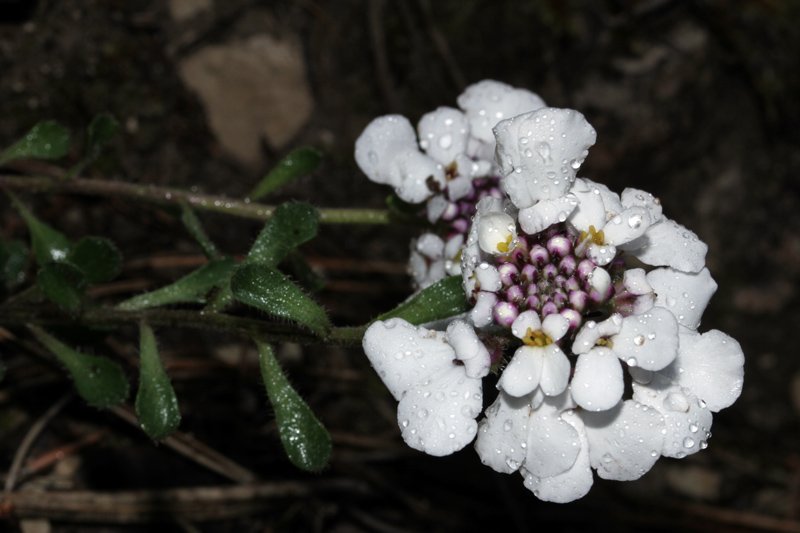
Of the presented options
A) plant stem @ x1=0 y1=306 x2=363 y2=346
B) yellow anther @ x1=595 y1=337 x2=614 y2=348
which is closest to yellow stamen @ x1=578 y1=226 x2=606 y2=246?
yellow anther @ x1=595 y1=337 x2=614 y2=348

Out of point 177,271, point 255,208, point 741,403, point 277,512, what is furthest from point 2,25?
point 741,403

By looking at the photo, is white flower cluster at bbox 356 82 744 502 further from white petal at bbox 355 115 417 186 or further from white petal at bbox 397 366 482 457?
white petal at bbox 355 115 417 186

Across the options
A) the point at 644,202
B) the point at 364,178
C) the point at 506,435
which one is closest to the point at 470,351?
the point at 506,435

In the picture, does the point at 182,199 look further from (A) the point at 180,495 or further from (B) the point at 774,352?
(B) the point at 774,352

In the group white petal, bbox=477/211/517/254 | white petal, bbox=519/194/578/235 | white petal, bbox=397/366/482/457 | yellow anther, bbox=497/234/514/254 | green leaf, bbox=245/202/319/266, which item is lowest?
white petal, bbox=397/366/482/457

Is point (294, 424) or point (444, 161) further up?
point (444, 161)

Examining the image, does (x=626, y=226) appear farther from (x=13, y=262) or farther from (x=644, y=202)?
(x=13, y=262)

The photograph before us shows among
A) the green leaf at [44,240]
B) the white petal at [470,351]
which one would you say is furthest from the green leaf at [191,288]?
the white petal at [470,351]
